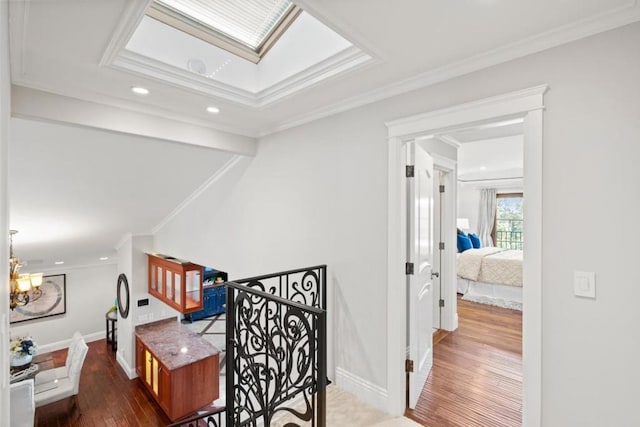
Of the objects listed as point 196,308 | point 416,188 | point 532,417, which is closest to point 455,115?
point 416,188

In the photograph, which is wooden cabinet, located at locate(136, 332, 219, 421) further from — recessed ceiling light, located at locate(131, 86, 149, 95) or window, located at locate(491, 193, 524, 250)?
window, located at locate(491, 193, 524, 250)

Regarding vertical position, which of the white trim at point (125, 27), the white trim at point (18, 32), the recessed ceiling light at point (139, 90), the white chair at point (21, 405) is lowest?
the white chair at point (21, 405)

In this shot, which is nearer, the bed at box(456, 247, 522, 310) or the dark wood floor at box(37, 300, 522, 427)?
the dark wood floor at box(37, 300, 522, 427)

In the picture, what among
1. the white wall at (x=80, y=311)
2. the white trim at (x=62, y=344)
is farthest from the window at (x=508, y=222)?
the white trim at (x=62, y=344)

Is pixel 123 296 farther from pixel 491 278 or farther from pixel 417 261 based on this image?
pixel 491 278

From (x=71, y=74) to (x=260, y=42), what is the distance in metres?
1.29

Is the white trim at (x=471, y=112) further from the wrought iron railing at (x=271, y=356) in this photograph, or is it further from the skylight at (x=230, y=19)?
the wrought iron railing at (x=271, y=356)

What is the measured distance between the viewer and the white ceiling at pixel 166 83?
4.42ft

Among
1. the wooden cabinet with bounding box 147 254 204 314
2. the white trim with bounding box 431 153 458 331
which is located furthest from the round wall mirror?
the white trim with bounding box 431 153 458 331

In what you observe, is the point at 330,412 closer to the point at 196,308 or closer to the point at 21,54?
the point at 21,54

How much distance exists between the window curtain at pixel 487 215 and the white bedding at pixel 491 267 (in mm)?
2878

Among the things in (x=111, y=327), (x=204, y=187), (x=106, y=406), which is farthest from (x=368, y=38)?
(x=111, y=327)

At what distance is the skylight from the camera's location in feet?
6.05

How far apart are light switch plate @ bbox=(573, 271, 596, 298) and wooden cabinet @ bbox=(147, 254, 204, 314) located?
5163mm
